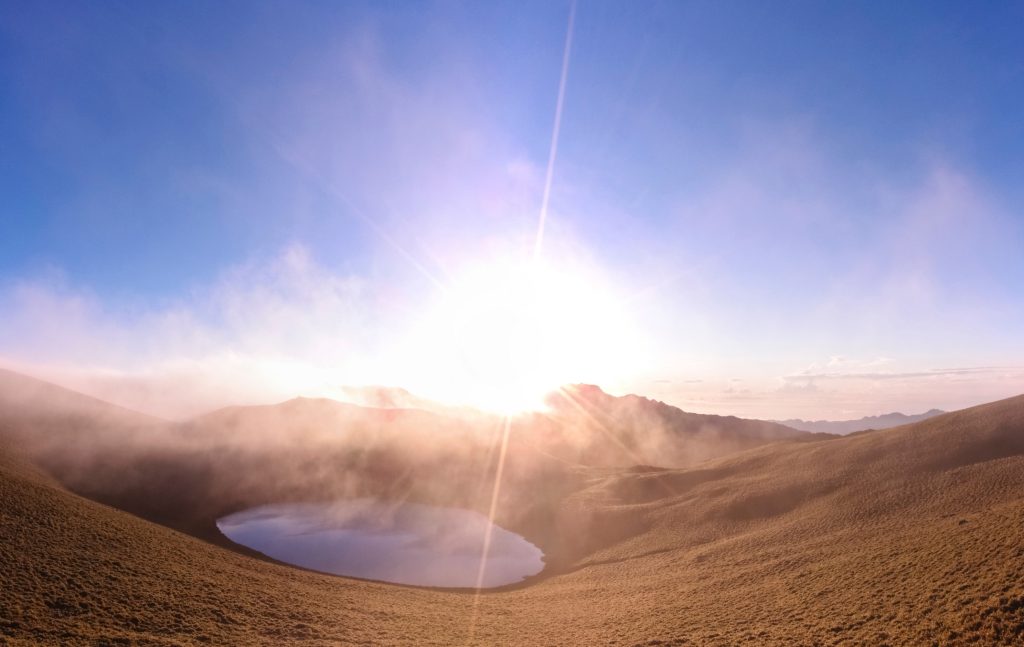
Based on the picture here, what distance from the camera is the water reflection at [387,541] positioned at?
4575 centimetres

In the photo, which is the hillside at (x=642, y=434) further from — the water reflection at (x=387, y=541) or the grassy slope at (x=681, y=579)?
the grassy slope at (x=681, y=579)

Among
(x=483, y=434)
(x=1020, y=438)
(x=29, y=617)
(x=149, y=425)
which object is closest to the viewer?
(x=29, y=617)

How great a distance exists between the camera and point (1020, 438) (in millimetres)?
44938

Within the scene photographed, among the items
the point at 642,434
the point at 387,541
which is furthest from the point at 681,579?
the point at 642,434

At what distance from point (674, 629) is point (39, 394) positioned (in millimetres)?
97480

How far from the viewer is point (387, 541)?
57.0 meters

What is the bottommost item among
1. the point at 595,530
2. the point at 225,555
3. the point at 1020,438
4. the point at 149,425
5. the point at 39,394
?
the point at 595,530

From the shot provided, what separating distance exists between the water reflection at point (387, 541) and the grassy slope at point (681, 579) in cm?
752

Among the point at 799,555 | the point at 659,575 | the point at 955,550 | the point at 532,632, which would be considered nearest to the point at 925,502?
the point at 799,555

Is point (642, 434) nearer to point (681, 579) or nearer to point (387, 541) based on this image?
point (387, 541)

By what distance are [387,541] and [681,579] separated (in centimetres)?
3698

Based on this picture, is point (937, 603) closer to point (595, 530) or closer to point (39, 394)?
point (595, 530)

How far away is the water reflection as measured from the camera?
45750 mm

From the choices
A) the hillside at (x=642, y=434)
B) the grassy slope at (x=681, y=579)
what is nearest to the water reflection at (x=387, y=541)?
the grassy slope at (x=681, y=579)
